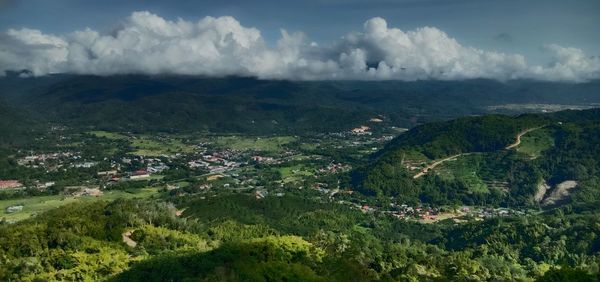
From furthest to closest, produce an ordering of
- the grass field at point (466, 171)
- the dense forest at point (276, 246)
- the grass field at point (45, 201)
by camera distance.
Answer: the grass field at point (466, 171) < the grass field at point (45, 201) < the dense forest at point (276, 246)

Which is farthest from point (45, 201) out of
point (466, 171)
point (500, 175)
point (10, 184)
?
point (500, 175)

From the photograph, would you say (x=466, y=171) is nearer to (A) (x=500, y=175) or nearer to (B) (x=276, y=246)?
(A) (x=500, y=175)

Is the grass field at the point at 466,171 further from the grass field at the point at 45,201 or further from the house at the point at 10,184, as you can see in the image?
the house at the point at 10,184

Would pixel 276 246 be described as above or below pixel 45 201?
above

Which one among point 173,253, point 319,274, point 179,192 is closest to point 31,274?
point 173,253

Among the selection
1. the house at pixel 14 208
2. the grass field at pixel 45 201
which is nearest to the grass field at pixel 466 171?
the grass field at pixel 45 201

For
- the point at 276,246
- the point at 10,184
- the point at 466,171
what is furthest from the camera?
the point at 466,171

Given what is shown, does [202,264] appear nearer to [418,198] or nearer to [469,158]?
[418,198]

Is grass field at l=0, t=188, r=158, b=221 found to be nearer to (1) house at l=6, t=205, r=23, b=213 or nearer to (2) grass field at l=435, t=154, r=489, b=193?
(1) house at l=6, t=205, r=23, b=213

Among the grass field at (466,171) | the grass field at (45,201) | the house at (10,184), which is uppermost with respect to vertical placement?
the grass field at (466,171)
